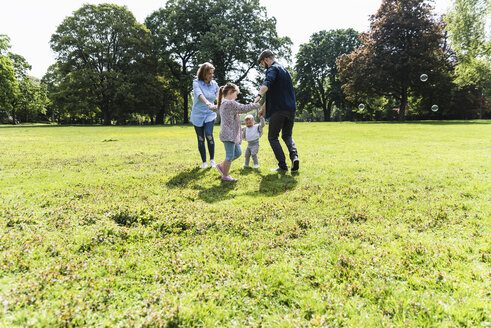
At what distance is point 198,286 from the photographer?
93.7 inches

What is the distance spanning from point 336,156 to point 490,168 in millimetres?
3978

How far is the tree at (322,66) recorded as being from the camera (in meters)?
53.9

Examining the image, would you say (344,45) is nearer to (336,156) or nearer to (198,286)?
(336,156)

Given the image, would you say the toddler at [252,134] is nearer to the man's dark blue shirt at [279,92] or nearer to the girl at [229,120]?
the man's dark blue shirt at [279,92]

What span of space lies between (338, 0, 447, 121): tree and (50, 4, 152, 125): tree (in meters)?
34.7

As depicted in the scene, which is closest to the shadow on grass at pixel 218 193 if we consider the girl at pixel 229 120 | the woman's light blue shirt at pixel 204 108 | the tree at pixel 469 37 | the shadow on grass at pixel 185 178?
the girl at pixel 229 120

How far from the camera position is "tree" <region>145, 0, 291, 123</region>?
131 ft

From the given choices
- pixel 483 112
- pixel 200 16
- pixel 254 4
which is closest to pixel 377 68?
pixel 254 4

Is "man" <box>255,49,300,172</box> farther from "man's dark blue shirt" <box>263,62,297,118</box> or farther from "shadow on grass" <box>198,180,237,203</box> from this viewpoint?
"shadow on grass" <box>198,180,237,203</box>

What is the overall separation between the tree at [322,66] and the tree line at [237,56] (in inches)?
12.5

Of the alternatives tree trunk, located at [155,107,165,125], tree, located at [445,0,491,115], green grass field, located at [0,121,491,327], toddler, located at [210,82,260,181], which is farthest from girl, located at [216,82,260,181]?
tree trunk, located at [155,107,165,125]

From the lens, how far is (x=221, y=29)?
125ft

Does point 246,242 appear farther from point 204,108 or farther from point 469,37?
point 469,37

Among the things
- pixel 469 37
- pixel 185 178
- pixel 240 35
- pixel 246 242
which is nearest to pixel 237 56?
pixel 240 35
